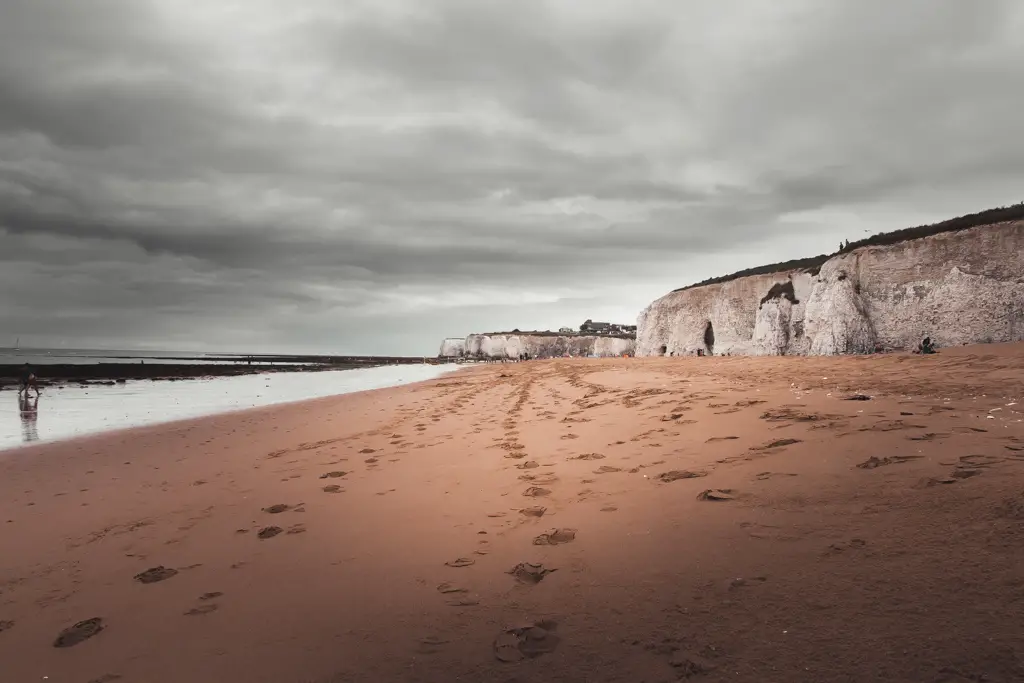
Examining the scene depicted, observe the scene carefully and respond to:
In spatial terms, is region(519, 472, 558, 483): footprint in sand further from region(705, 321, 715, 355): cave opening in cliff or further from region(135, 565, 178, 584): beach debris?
region(705, 321, 715, 355): cave opening in cliff

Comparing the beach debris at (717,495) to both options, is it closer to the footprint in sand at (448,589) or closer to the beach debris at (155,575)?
the footprint in sand at (448,589)

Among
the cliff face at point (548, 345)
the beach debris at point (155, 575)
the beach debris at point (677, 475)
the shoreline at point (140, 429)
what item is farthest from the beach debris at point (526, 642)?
the cliff face at point (548, 345)

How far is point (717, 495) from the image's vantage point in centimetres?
375

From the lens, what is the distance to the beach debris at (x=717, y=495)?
369cm

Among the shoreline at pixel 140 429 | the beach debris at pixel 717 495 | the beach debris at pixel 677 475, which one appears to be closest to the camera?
the beach debris at pixel 717 495

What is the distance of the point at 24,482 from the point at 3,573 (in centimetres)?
472

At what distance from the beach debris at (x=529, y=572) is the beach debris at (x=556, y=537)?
295 mm

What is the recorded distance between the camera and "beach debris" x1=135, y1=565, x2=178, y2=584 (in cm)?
350

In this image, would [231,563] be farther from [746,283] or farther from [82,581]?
[746,283]

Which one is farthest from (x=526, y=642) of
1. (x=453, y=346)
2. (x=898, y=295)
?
(x=453, y=346)

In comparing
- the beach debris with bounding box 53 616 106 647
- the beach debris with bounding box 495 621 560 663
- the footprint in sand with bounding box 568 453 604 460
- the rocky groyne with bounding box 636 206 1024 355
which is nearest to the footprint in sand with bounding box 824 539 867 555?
the beach debris with bounding box 495 621 560 663

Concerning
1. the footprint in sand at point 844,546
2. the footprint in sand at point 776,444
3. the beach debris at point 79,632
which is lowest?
the beach debris at point 79,632

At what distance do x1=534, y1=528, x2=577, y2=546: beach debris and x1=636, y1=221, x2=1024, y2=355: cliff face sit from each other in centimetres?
3045

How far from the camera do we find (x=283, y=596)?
305cm
